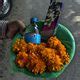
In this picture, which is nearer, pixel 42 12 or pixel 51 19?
pixel 51 19

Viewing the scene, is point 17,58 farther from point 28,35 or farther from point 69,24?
point 69,24

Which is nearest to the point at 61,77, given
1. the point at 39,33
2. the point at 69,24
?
the point at 69,24

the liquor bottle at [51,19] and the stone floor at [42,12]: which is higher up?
the stone floor at [42,12]

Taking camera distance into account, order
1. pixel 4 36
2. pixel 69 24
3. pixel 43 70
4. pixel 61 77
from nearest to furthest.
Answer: pixel 43 70 < pixel 4 36 < pixel 61 77 < pixel 69 24

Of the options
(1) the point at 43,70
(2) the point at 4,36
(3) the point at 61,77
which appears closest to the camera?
(1) the point at 43,70

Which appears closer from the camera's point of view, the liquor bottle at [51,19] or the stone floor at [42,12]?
the liquor bottle at [51,19]

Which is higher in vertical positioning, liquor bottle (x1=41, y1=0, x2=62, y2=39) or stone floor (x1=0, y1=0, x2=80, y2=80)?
stone floor (x1=0, y1=0, x2=80, y2=80)

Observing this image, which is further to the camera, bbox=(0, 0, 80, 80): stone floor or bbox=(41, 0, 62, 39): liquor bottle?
Result: bbox=(0, 0, 80, 80): stone floor

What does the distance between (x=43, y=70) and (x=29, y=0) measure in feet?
2.91

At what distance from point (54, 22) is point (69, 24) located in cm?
71

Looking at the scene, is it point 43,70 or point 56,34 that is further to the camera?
point 56,34

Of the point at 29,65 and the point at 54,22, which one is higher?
the point at 54,22

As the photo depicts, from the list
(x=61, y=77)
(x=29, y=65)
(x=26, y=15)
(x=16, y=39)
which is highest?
(x=26, y=15)

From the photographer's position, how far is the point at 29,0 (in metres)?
2.04
